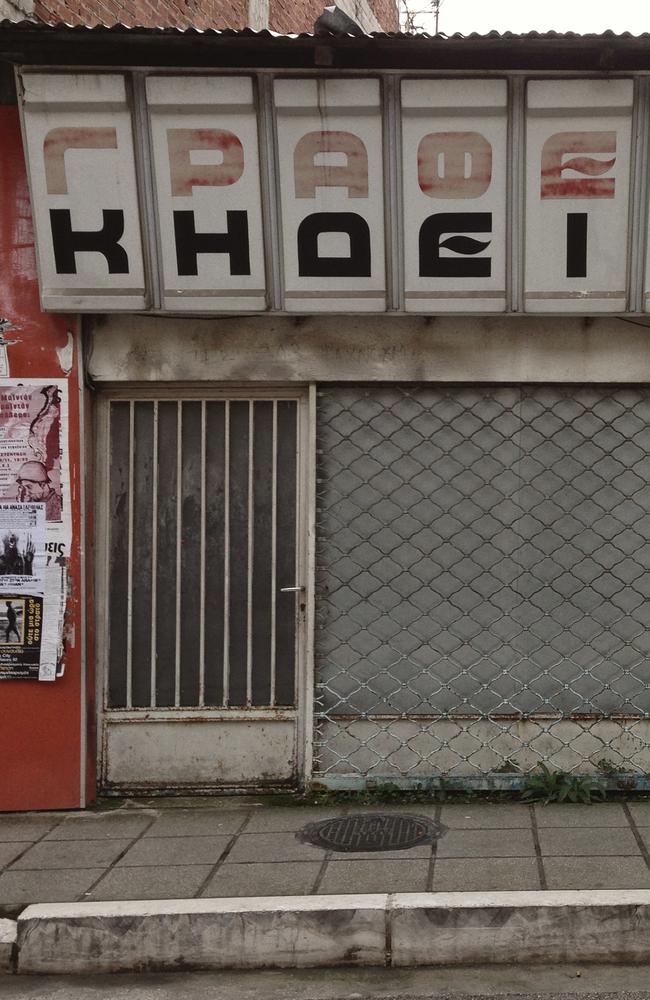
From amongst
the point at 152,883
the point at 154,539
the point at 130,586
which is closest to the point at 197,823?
the point at 152,883

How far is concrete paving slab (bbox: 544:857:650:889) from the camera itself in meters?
5.23

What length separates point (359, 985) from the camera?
15.6ft

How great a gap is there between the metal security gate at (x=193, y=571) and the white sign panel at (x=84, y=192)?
807 millimetres

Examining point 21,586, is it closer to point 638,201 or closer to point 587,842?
point 587,842

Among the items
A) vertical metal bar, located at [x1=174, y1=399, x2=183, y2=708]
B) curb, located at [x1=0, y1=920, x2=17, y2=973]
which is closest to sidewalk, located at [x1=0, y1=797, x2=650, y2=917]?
curb, located at [x1=0, y1=920, x2=17, y2=973]

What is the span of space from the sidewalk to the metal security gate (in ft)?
1.71

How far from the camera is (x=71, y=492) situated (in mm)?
6895

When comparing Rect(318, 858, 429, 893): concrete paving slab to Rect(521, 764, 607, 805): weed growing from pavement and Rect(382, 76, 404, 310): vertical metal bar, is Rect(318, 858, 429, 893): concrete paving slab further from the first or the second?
Rect(382, 76, 404, 310): vertical metal bar

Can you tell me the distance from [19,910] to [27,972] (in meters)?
0.32

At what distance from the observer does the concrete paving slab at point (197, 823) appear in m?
6.37

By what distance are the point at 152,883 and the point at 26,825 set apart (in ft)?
4.83

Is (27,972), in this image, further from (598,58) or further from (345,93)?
(598,58)

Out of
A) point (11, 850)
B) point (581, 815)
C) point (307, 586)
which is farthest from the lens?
point (307, 586)

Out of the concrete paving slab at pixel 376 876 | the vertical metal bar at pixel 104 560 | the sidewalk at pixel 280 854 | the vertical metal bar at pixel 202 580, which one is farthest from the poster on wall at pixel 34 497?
the concrete paving slab at pixel 376 876
